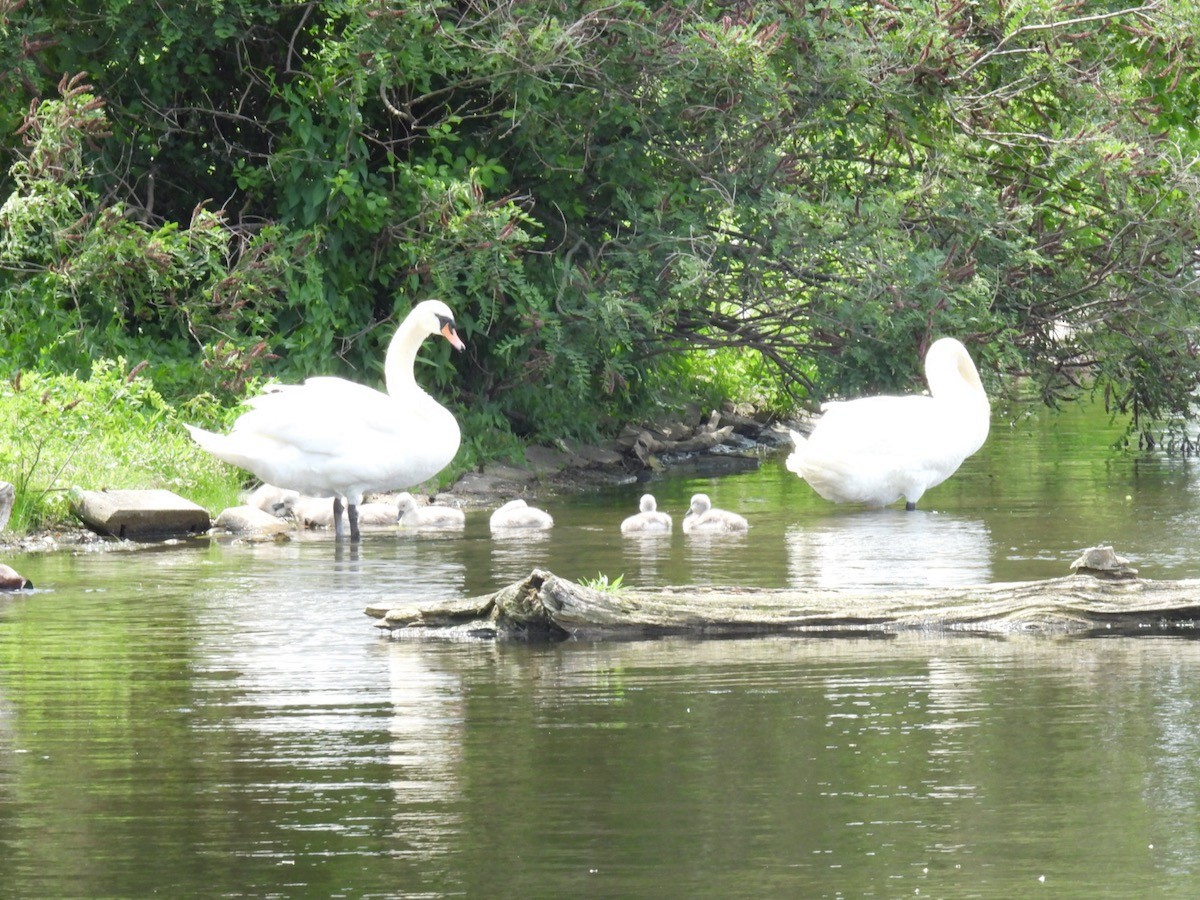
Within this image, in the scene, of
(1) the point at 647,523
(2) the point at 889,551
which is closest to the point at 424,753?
(2) the point at 889,551

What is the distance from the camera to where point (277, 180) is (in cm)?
1817

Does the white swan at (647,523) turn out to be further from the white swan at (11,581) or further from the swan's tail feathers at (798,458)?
the white swan at (11,581)

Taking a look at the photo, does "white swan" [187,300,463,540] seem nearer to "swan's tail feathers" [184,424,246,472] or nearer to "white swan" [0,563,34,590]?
"swan's tail feathers" [184,424,246,472]

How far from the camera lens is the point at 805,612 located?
352 inches

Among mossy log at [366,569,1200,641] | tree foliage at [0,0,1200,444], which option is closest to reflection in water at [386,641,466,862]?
mossy log at [366,569,1200,641]

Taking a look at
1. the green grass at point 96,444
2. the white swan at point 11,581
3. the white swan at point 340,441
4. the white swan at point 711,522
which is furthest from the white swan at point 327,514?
the white swan at point 11,581

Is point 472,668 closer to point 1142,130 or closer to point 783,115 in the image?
point 783,115

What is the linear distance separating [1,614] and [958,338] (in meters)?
10.4

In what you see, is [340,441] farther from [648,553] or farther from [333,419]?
[648,553]

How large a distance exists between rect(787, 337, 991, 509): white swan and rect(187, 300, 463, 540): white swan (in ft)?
10.2

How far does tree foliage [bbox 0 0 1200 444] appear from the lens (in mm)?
16984

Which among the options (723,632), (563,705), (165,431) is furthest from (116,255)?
(563,705)

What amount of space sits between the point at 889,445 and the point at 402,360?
3837 millimetres

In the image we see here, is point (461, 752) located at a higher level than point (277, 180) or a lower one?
lower
